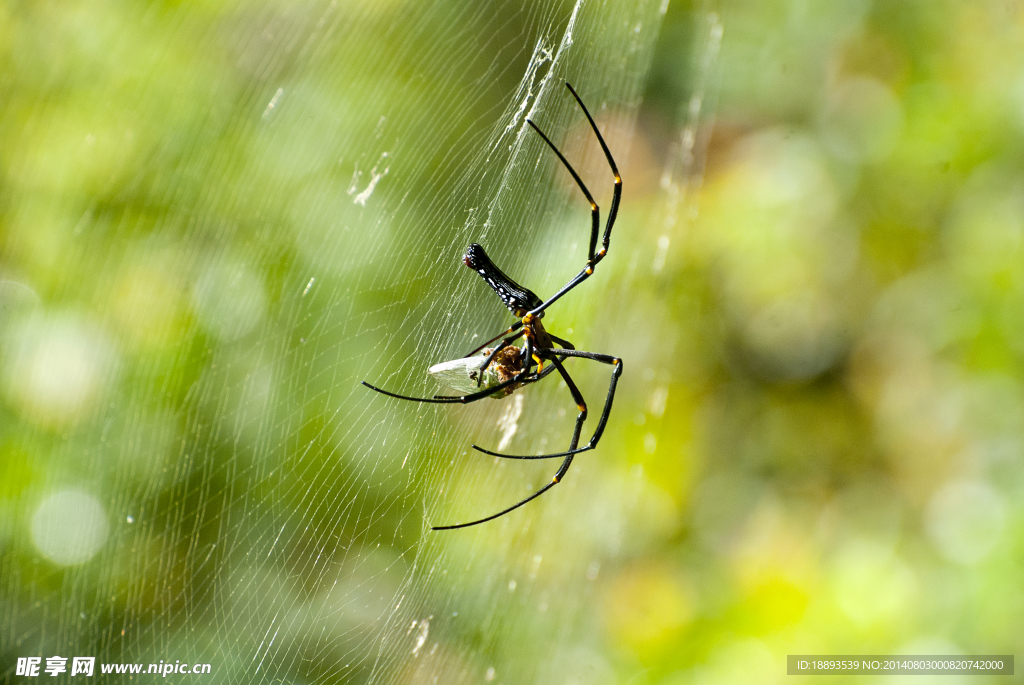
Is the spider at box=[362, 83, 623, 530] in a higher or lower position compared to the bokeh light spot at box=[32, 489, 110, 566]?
higher

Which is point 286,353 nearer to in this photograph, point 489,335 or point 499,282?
point 489,335

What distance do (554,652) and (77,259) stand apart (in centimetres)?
213

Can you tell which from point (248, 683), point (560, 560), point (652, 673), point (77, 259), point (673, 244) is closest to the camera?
point (248, 683)

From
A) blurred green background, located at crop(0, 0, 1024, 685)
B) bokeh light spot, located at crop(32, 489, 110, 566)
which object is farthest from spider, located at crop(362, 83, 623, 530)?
bokeh light spot, located at crop(32, 489, 110, 566)

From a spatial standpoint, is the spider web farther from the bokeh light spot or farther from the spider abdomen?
the spider abdomen

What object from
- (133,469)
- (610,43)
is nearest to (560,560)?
(133,469)

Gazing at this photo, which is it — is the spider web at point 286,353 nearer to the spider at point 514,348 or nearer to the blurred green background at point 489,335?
the blurred green background at point 489,335

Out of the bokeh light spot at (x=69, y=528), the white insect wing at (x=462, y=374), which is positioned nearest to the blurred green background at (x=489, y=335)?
the bokeh light spot at (x=69, y=528)

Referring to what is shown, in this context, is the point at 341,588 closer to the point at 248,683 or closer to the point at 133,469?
the point at 248,683

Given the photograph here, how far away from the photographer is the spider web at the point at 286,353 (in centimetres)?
165

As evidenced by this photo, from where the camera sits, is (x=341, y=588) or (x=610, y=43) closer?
(x=341, y=588)

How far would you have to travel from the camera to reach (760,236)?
2424 mm

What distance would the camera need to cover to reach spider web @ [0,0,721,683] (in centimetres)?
165

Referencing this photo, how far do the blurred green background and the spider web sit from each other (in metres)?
0.01
